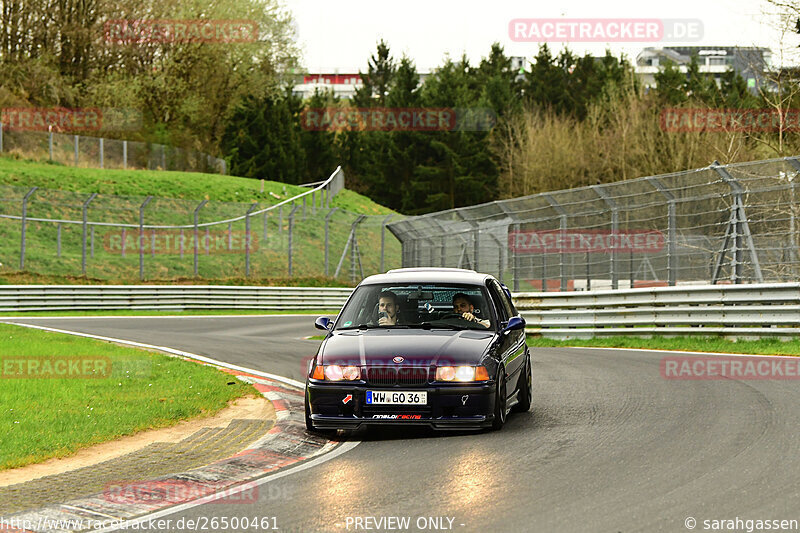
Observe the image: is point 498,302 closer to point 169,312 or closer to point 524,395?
point 524,395

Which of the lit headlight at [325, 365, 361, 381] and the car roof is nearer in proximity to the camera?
the lit headlight at [325, 365, 361, 381]

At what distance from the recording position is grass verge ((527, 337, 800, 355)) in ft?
55.4

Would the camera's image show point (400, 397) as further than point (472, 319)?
No

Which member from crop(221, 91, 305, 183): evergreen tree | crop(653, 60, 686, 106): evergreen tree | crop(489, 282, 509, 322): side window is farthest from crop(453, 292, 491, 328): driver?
crop(221, 91, 305, 183): evergreen tree

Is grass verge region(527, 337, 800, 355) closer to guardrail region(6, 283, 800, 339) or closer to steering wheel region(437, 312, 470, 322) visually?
guardrail region(6, 283, 800, 339)

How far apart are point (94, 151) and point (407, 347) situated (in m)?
51.5

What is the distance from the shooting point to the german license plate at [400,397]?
902cm

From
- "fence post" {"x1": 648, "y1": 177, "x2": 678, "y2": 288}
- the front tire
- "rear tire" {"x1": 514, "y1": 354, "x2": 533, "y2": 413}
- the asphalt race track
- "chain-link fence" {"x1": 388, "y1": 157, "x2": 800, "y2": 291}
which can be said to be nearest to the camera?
the asphalt race track

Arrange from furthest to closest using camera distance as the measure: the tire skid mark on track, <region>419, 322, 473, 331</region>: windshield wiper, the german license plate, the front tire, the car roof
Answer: the car roof
<region>419, 322, 473, 331</region>: windshield wiper
the front tire
the german license plate
the tire skid mark on track

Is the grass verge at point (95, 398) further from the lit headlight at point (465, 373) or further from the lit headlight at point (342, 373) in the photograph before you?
the lit headlight at point (465, 373)

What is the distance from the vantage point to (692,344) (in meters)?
18.2

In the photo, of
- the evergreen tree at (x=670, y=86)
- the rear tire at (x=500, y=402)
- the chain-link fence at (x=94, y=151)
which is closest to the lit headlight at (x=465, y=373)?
the rear tire at (x=500, y=402)

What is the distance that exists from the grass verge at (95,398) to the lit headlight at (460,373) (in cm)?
298

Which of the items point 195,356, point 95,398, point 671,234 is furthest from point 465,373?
point 671,234
